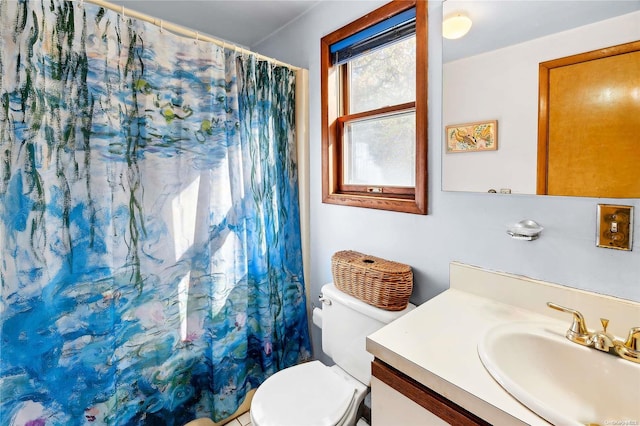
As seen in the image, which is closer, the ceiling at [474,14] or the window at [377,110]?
the ceiling at [474,14]

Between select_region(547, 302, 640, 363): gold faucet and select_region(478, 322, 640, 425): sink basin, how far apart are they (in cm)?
2

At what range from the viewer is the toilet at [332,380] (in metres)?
1.17

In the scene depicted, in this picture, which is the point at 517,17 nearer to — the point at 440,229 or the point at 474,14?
the point at 474,14

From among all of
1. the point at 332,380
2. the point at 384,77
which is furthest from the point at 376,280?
the point at 384,77

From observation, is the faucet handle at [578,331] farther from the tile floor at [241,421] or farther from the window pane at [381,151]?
the tile floor at [241,421]

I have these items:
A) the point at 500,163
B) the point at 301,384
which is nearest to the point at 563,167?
the point at 500,163

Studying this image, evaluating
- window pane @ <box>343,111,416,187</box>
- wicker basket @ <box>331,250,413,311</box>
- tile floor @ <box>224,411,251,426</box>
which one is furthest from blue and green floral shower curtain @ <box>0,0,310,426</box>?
wicker basket @ <box>331,250,413,311</box>

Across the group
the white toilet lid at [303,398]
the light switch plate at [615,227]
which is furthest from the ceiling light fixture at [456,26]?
the white toilet lid at [303,398]

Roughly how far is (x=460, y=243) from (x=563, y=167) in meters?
0.43

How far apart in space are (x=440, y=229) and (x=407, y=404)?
0.72 metres

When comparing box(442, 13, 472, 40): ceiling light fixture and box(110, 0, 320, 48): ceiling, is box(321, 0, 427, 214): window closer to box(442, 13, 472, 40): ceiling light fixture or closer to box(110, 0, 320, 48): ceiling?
box(442, 13, 472, 40): ceiling light fixture

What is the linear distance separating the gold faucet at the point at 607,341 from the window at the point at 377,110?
0.64 meters

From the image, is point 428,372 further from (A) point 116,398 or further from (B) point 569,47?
(A) point 116,398

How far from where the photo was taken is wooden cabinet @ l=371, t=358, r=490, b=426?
71cm
